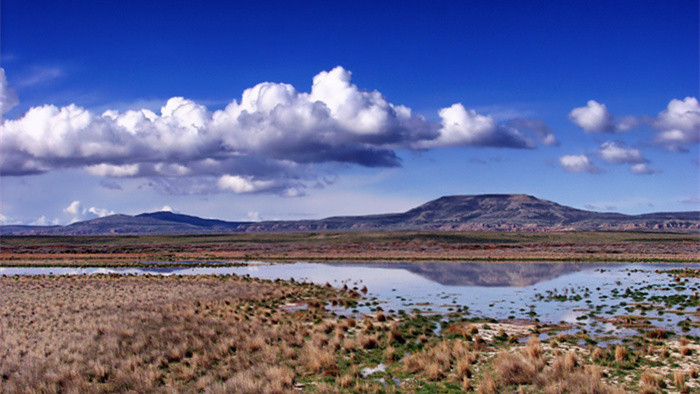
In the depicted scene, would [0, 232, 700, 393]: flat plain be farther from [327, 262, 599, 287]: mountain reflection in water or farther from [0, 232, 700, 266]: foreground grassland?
[0, 232, 700, 266]: foreground grassland

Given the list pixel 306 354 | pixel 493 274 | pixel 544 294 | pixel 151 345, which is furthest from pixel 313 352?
pixel 493 274

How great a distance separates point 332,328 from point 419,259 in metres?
56.1

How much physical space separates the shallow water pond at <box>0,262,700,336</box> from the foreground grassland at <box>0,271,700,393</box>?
Result: 10.6ft

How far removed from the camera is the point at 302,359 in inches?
723

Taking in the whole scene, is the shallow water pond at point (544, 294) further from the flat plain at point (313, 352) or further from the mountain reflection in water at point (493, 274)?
the flat plain at point (313, 352)

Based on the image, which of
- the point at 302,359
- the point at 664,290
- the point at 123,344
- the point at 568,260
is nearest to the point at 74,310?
the point at 123,344

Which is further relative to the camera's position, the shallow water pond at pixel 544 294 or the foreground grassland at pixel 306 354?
the shallow water pond at pixel 544 294

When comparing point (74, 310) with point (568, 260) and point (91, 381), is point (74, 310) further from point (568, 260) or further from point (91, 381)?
point (568, 260)

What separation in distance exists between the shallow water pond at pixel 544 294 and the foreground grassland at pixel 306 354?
3.24 m

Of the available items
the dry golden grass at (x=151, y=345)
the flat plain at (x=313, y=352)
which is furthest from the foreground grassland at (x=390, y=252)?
the flat plain at (x=313, y=352)

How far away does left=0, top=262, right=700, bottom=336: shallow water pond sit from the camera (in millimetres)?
26281

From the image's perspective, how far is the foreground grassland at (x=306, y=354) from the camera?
15.3 m

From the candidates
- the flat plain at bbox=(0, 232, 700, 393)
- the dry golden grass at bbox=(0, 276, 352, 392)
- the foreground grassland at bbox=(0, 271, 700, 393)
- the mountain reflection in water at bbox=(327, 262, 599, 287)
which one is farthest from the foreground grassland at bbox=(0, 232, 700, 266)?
the foreground grassland at bbox=(0, 271, 700, 393)

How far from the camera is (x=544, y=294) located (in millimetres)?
36594
